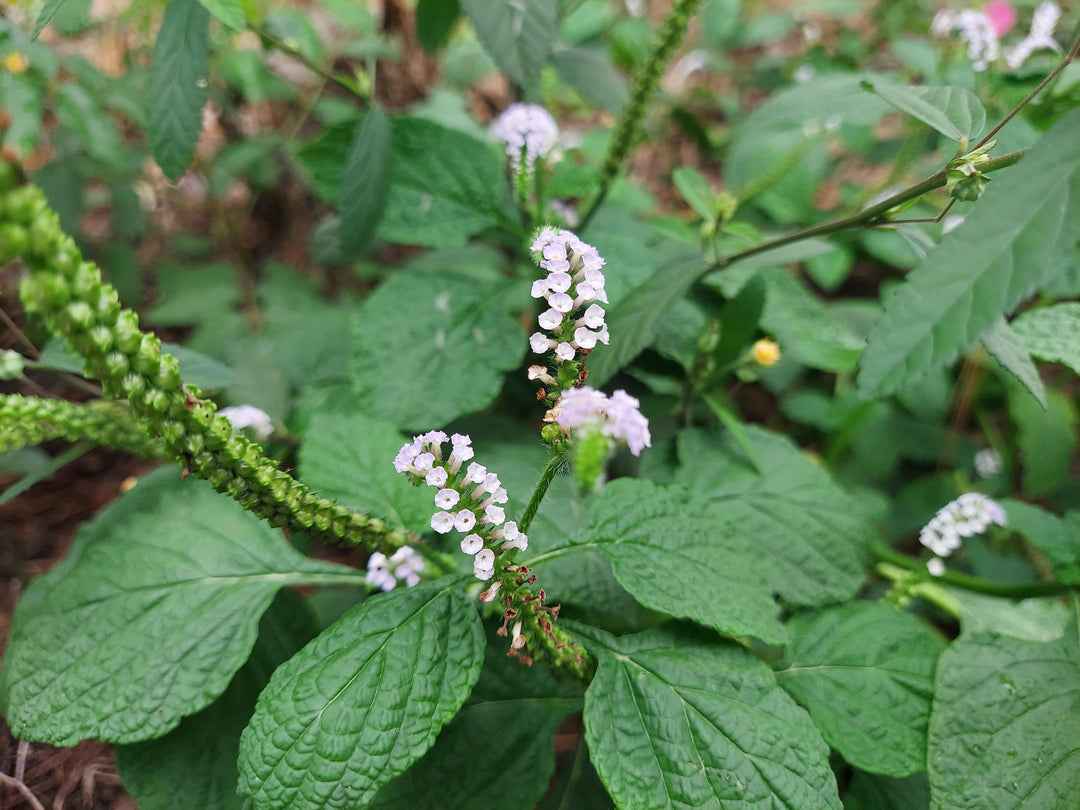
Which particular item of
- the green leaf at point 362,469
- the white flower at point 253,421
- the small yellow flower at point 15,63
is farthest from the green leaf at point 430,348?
the small yellow flower at point 15,63

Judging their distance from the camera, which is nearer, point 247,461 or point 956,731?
point 247,461

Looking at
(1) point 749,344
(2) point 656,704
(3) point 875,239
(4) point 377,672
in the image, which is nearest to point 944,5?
(3) point 875,239

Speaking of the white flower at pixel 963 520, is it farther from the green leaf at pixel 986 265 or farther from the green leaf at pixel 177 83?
the green leaf at pixel 177 83

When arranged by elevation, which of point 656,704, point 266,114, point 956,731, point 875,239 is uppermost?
point 266,114

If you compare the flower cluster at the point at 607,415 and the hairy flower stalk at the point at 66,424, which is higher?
the hairy flower stalk at the point at 66,424

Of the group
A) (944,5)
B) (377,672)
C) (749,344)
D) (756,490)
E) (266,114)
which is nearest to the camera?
(377,672)

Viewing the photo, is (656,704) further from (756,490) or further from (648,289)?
(648,289)

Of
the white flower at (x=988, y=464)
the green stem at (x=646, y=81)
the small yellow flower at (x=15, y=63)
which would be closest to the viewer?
the green stem at (x=646, y=81)
